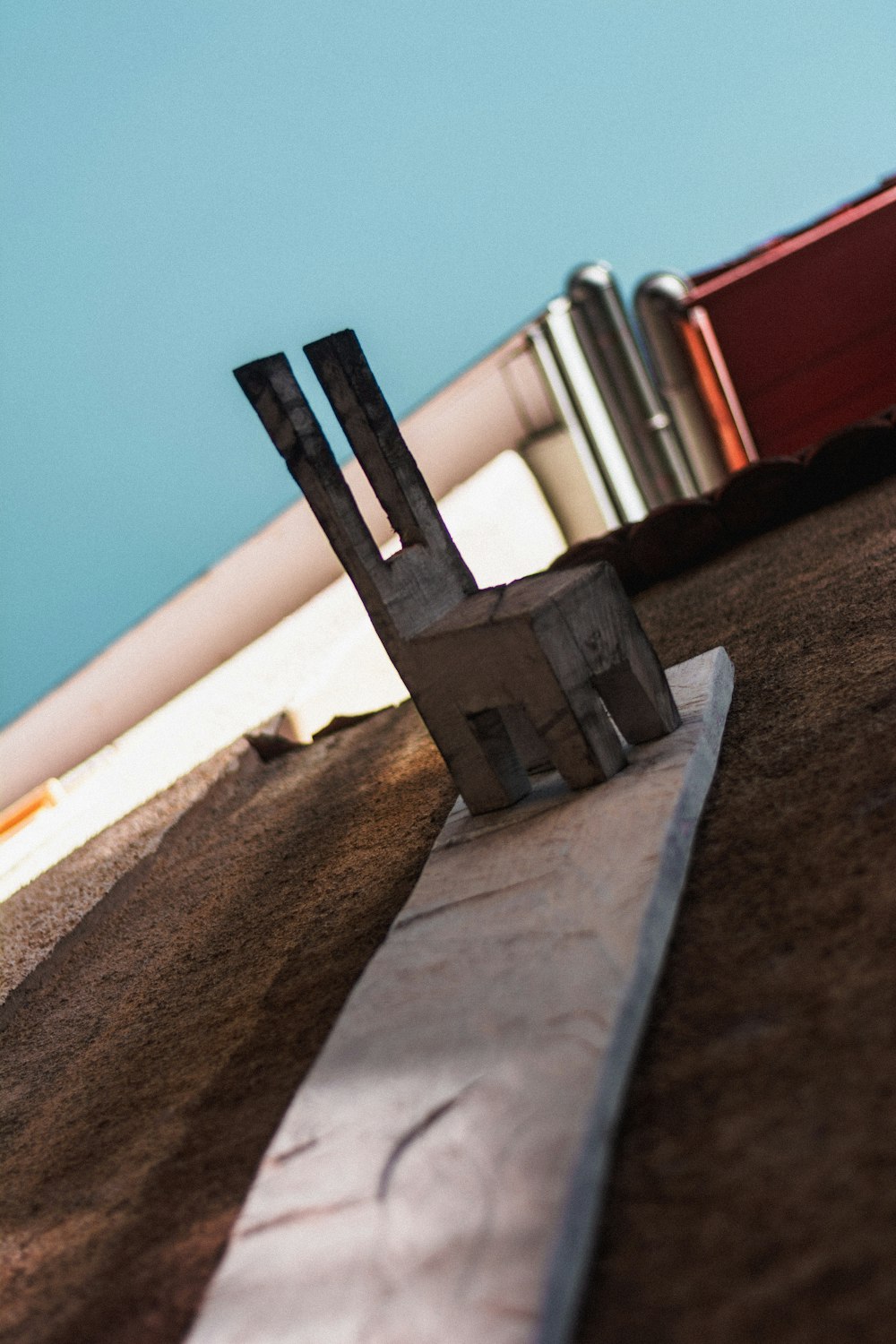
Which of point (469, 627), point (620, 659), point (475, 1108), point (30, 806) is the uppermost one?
point (469, 627)

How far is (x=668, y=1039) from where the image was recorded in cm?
108

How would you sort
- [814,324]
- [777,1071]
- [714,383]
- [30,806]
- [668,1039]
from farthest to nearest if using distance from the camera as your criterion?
[714,383], [814,324], [30,806], [668,1039], [777,1071]

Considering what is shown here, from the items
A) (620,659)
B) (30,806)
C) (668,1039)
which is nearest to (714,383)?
(30,806)

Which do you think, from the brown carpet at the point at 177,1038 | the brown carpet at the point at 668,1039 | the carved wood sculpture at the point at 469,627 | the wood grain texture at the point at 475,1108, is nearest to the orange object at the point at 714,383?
the brown carpet at the point at 668,1039

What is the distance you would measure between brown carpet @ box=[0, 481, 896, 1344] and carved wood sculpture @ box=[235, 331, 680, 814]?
0.63 feet

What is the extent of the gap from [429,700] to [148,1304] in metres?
0.91

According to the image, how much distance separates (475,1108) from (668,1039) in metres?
0.19

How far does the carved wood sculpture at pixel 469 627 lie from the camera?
1.64 metres

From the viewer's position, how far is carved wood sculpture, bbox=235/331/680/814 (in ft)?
5.38

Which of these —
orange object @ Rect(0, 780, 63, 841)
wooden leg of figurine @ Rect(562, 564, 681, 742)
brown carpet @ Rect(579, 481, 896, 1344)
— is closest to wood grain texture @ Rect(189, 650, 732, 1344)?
brown carpet @ Rect(579, 481, 896, 1344)

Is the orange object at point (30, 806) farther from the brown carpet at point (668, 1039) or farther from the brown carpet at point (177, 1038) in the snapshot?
the brown carpet at point (668, 1039)

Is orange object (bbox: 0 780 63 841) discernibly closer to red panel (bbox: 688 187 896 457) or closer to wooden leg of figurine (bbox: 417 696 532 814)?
wooden leg of figurine (bbox: 417 696 532 814)

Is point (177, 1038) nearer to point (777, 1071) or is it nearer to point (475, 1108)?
point (475, 1108)

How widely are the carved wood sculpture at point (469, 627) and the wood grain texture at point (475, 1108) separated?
0.17m
